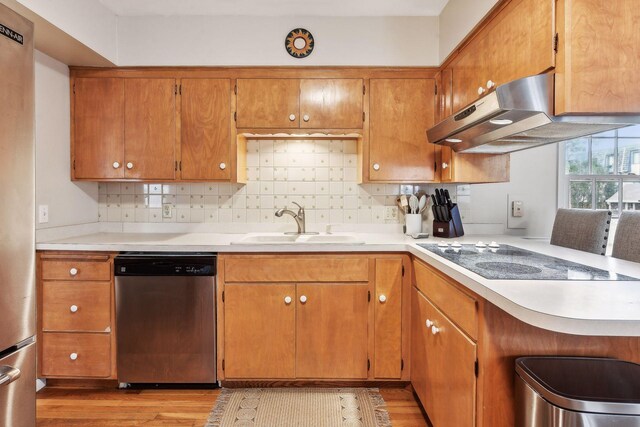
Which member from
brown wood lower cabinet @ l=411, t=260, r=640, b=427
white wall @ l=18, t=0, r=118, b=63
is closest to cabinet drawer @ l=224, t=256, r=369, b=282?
brown wood lower cabinet @ l=411, t=260, r=640, b=427

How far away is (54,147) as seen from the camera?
2467 mm

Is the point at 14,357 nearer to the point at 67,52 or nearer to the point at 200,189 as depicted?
the point at 200,189

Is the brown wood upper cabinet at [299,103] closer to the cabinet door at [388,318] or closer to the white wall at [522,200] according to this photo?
the cabinet door at [388,318]

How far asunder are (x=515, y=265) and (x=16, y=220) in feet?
5.92

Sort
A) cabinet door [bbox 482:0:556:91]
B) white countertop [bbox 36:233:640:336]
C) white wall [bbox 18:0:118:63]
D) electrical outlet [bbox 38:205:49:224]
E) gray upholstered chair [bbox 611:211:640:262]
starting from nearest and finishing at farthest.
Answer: white countertop [bbox 36:233:640:336]
cabinet door [bbox 482:0:556:91]
gray upholstered chair [bbox 611:211:640:262]
white wall [bbox 18:0:118:63]
electrical outlet [bbox 38:205:49:224]

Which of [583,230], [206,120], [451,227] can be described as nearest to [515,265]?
[583,230]

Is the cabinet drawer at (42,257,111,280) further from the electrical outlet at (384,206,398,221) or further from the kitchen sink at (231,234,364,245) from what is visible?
the electrical outlet at (384,206,398,221)

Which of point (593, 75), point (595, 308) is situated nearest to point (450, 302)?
point (595, 308)

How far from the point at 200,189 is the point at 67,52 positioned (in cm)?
118

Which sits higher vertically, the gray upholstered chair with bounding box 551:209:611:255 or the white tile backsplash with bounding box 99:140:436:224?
the white tile backsplash with bounding box 99:140:436:224

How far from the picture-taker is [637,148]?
2.91 metres

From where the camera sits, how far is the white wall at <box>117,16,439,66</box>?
2.54m

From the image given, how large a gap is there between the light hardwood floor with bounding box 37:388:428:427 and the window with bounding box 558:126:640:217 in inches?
78.0

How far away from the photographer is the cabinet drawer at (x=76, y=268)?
2246 mm
